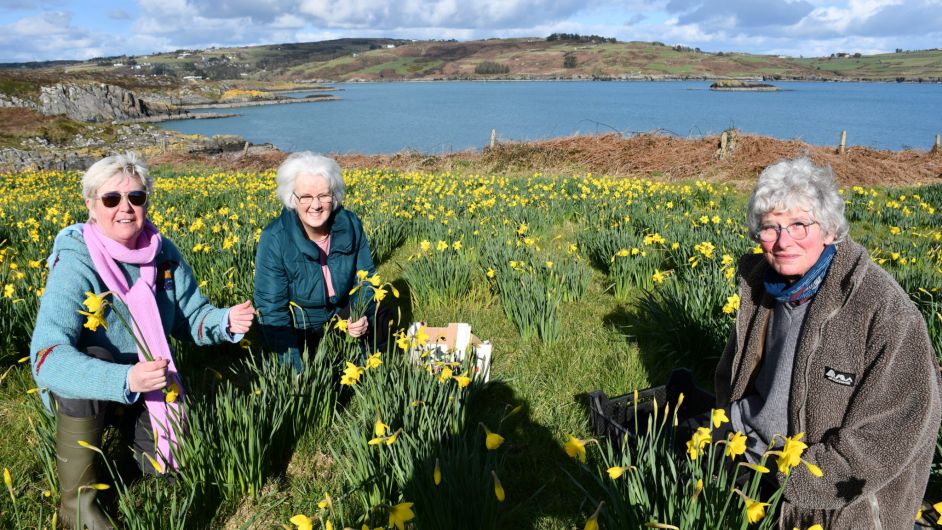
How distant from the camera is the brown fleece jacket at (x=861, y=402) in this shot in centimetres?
164

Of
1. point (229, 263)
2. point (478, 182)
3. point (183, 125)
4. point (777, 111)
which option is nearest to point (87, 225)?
point (229, 263)

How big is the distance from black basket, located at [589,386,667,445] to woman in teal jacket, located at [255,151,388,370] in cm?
133

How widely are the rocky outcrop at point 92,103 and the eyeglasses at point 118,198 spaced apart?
207 ft

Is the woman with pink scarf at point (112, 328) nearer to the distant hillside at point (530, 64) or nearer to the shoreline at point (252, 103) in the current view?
the shoreline at point (252, 103)

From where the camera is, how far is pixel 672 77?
122625 millimetres

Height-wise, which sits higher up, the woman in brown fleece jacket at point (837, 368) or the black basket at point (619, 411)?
the woman in brown fleece jacket at point (837, 368)

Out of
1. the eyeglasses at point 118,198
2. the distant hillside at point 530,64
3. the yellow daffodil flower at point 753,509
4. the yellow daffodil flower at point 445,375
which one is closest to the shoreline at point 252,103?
the distant hillside at point 530,64

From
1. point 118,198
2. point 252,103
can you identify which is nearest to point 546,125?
point 118,198

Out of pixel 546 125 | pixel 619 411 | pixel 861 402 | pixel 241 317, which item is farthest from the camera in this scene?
pixel 546 125

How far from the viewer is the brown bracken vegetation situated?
1436 cm

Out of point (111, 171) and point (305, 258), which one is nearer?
point (111, 171)

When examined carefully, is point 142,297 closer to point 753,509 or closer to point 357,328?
point 357,328

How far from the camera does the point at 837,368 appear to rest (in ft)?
5.86

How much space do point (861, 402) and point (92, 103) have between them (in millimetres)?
74150
